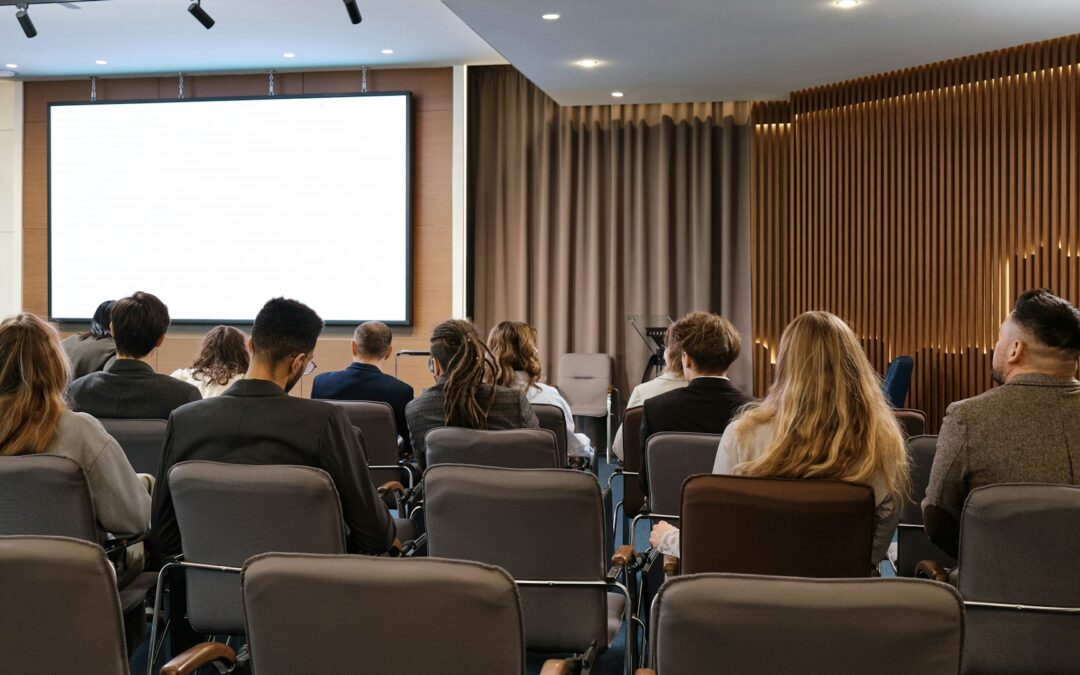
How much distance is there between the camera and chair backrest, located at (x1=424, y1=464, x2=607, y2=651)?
2.46 meters

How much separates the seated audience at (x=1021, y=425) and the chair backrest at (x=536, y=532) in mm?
948

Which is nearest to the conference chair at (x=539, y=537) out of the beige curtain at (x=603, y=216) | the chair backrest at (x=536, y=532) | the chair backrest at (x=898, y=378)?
the chair backrest at (x=536, y=532)

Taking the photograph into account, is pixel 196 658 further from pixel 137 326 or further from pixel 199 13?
pixel 199 13

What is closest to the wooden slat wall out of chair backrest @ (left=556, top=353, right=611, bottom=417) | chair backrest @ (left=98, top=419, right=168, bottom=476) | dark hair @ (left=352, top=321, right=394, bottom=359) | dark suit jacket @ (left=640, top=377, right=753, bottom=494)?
chair backrest @ (left=556, top=353, right=611, bottom=417)

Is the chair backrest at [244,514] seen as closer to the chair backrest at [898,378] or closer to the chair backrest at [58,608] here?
the chair backrest at [58,608]

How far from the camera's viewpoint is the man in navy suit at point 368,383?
4.77m

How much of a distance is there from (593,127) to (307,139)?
2763 millimetres

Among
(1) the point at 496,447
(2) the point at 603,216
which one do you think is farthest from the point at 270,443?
(2) the point at 603,216

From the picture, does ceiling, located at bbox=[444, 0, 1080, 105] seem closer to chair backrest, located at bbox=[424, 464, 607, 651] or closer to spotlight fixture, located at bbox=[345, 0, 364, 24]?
spotlight fixture, located at bbox=[345, 0, 364, 24]

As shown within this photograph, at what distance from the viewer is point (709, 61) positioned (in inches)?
289

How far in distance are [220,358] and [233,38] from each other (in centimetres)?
470

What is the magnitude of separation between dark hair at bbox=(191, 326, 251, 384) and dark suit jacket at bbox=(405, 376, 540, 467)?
1.08 m

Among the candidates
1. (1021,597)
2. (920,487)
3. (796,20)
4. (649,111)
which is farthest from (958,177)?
(1021,597)

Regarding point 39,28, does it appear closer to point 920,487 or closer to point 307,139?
point 307,139
